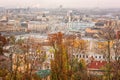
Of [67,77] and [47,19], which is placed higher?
[67,77]

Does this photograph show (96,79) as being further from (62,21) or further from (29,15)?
(29,15)

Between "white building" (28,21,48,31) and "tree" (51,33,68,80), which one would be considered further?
"white building" (28,21,48,31)

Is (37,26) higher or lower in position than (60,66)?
lower

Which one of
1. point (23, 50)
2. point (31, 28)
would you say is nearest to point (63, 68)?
point (23, 50)

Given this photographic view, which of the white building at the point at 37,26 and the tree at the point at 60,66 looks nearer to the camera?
the tree at the point at 60,66

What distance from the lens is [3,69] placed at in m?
4.95

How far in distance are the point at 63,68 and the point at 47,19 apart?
57.1ft

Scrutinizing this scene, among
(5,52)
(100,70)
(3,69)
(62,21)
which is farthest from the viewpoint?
(62,21)

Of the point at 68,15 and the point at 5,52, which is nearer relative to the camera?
the point at 5,52

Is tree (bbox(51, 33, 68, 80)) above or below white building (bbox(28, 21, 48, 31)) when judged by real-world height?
above

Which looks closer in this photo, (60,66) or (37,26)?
(60,66)

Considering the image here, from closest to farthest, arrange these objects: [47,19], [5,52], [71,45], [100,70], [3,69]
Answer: [3,69], [100,70], [5,52], [71,45], [47,19]

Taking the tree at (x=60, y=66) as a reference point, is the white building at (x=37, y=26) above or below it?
below

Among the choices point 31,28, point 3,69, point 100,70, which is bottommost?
point 31,28
